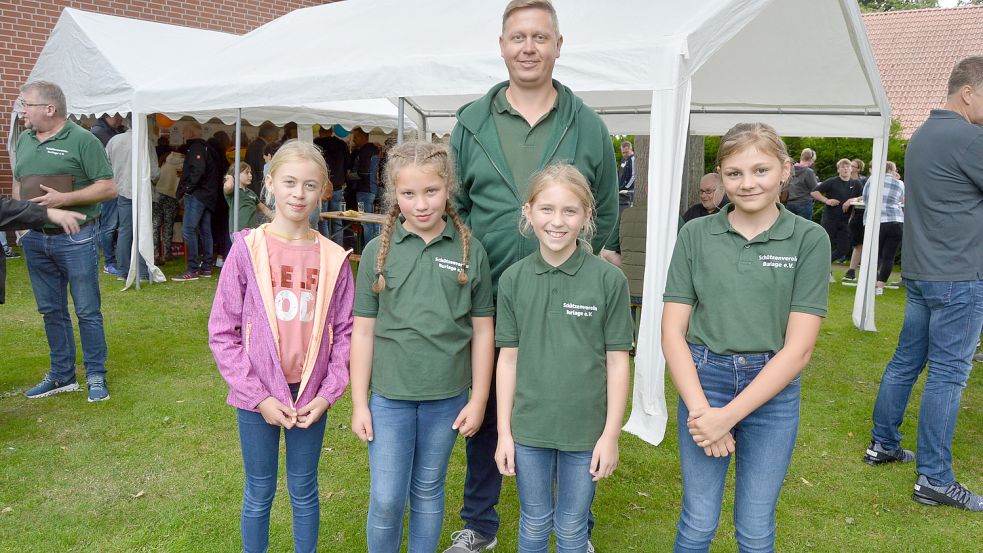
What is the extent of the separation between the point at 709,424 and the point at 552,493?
1.75 ft

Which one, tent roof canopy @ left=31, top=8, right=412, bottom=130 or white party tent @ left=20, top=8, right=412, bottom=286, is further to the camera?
tent roof canopy @ left=31, top=8, right=412, bottom=130

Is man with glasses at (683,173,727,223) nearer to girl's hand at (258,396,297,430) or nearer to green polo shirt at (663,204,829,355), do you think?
green polo shirt at (663,204,829,355)

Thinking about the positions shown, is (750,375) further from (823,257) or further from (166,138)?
(166,138)

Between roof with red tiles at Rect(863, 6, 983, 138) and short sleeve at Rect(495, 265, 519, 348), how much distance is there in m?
20.4

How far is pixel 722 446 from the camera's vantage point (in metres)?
2.19

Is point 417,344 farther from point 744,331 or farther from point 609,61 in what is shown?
point 609,61

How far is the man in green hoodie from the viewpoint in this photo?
97.0 inches

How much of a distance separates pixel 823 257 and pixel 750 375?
15.5 inches

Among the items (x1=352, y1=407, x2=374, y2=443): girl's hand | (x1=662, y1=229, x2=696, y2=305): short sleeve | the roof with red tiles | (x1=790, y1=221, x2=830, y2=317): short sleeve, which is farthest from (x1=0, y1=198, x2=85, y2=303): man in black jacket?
the roof with red tiles

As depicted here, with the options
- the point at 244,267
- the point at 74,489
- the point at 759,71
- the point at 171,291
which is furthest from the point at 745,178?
the point at 171,291

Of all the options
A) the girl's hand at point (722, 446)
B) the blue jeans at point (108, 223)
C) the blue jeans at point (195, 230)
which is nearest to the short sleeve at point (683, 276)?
the girl's hand at point (722, 446)

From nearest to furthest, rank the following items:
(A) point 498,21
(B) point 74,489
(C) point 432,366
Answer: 1. (C) point 432,366
2. (B) point 74,489
3. (A) point 498,21

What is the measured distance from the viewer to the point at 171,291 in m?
8.55

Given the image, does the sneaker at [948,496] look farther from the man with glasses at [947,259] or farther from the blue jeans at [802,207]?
the blue jeans at [802,207]
